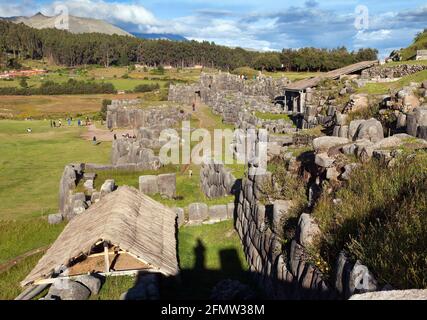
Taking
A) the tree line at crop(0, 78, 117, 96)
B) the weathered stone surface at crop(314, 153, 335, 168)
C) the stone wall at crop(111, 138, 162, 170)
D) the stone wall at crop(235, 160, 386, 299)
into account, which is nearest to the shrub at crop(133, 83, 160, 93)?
the tree line at crop(0, 78, 117, 96)

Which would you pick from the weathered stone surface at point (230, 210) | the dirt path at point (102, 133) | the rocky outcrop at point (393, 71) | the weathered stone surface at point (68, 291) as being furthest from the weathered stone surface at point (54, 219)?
Answer: the dirt path at point (102, 133)

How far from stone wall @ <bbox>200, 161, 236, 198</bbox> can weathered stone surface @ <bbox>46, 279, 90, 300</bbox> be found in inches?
395

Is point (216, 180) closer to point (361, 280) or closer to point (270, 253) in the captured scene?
point (270, 253)

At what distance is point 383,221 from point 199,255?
8863mm

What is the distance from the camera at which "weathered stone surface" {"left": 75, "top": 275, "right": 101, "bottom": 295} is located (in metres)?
11.2

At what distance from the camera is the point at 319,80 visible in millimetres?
39719

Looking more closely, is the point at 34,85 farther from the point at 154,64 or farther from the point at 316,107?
the point at 316,107

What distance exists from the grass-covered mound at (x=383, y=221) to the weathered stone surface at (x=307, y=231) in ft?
0.49

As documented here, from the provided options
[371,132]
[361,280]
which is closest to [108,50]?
[371,132]

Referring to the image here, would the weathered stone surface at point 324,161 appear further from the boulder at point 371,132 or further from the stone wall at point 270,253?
the boulder at point 371,132

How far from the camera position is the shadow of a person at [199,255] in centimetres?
1464

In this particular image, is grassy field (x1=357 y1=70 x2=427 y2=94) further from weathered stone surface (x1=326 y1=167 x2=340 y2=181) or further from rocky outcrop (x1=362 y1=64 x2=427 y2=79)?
weathered stone surface (x1=326 y1=167 x2=340 y2=181)

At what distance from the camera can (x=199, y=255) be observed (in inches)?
611
